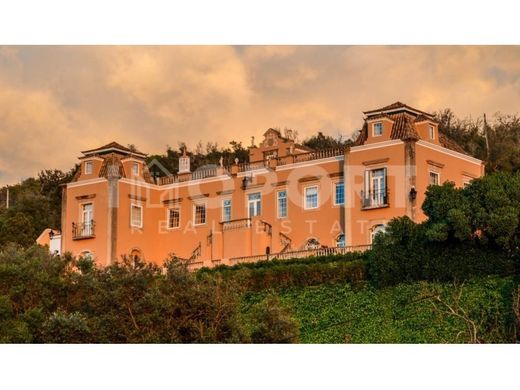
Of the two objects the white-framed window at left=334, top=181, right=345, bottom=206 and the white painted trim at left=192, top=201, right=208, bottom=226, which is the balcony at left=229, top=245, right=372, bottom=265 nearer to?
the white-framed window at left=334, top=181, right=345, bottom=206

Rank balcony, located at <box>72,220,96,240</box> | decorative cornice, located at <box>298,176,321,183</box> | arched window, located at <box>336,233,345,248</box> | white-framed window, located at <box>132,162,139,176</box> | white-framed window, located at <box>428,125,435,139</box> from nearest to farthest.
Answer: white-framed window, located at <box>428,125,435,139</box>
arched window, located at <box>336,233,345,248</box>
decorative cornice, located at <box>298,176,321,183</box>
balcony, located at <box>72,220,96,240</box>
white-framed window, located at <box>132,162,139,176</box>

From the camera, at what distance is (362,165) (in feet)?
126

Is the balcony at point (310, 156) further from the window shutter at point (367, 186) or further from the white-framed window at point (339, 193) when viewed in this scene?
the window shutter at point (367, 186)

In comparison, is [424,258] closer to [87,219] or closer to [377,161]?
[377,161]

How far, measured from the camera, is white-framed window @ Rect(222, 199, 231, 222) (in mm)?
42844

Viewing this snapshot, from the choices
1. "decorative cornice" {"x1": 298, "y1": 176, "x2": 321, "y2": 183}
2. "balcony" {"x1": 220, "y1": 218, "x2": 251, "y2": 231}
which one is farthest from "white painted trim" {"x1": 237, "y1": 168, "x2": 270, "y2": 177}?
"balcony" {"x1": 220, "y1": 218, "x2": 251, "y2": 231}

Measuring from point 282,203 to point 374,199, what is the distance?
435 centimetres

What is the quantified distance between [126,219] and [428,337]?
16.9m

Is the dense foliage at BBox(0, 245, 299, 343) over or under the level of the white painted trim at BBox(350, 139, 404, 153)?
under

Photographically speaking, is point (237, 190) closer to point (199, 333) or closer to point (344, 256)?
point (344, 256)

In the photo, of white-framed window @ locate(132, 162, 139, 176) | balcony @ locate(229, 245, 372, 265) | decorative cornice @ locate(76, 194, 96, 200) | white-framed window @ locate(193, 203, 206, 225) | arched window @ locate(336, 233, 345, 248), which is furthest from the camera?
white-framed window @ locate(132, 162, 139, 176)

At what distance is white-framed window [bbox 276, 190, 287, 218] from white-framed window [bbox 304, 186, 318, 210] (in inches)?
34.9

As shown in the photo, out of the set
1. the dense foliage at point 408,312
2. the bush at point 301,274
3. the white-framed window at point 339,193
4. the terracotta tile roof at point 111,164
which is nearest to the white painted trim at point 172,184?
the terracotta tile roof at point 111,164

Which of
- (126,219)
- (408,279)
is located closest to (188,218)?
(126,219)
